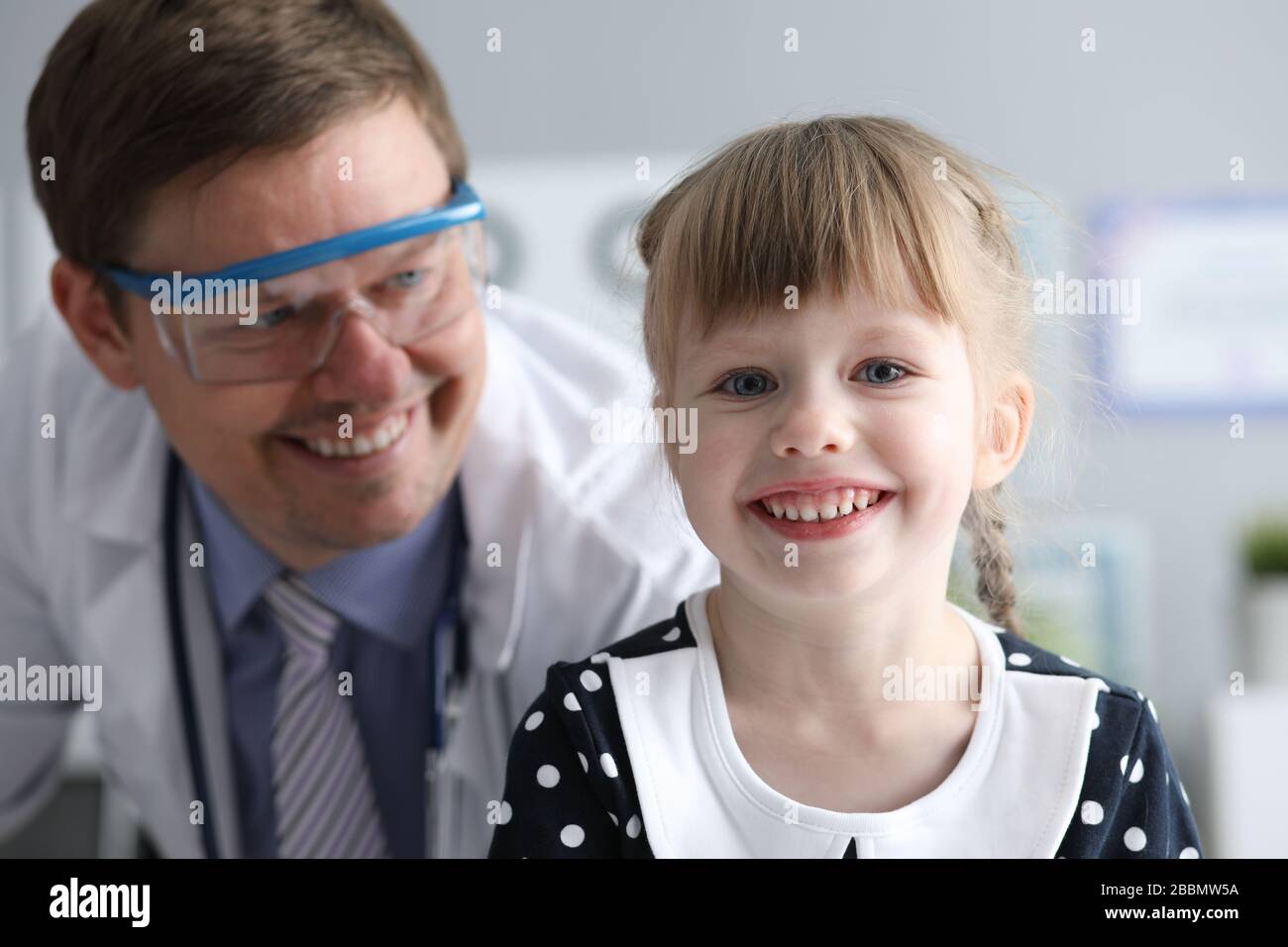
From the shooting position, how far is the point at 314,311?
3.03 ft

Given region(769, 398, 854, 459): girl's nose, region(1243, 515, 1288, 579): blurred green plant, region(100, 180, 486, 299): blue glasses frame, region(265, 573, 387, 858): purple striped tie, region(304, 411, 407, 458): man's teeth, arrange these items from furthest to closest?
region(1243, 515, 1288, 579): blurred green plant → region(265, 573, 387, 858): purple striped tie → region(304, 411, 407, 458): man's teeth → region(100, 180, 486, 299): blue glasses frame → region(769, 398, 854, 459): girl's nose

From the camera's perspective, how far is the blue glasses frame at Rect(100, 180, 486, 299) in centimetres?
87

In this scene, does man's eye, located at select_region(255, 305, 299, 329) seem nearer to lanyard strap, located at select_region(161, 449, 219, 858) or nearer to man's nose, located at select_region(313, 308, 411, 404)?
man's nose, located at select_region(313, 308, 411, 404)

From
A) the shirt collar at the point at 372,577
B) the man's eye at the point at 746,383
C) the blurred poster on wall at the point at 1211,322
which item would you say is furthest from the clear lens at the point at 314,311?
the blurred poster on wall at the point at 1211,322

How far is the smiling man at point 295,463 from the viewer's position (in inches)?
36.2

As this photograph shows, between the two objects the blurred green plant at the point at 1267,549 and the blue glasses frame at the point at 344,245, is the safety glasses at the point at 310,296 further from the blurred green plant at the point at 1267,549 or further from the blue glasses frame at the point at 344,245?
the blurred green plant at the point at 1267,549

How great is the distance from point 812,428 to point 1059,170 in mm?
1380

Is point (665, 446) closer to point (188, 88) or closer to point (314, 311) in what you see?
point (314, 311)

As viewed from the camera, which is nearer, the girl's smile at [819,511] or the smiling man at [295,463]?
the girl's smile at [819,511]

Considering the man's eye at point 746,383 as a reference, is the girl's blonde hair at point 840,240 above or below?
above

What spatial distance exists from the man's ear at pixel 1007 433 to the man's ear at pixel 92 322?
731mm

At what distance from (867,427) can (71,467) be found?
0.90 metres

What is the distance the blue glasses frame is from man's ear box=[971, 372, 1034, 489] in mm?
433

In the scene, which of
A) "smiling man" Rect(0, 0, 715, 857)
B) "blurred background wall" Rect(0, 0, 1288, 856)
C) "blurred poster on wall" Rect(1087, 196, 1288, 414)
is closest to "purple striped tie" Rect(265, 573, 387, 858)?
"smiling man" Rect(0, 0, 715, 857)
